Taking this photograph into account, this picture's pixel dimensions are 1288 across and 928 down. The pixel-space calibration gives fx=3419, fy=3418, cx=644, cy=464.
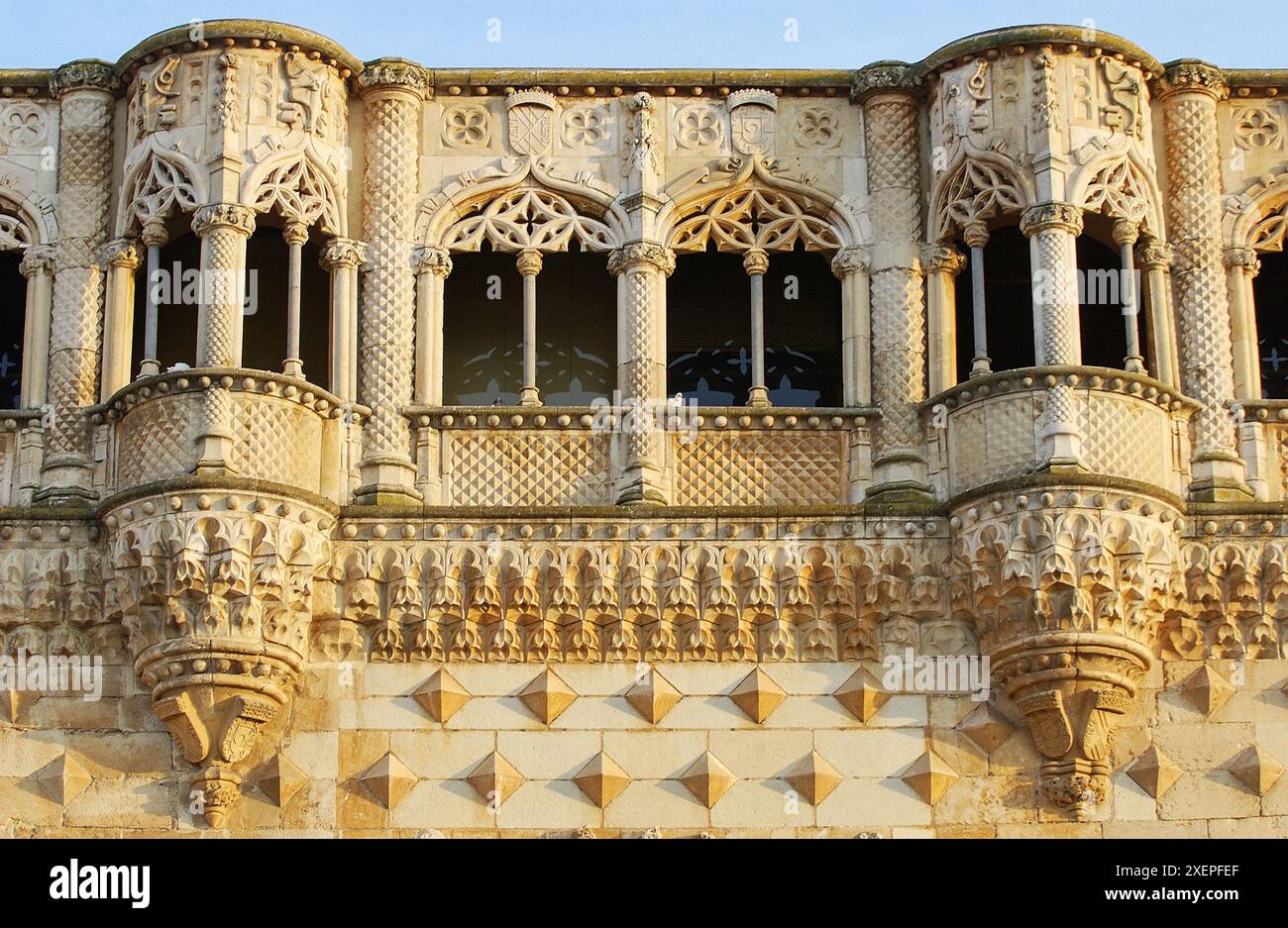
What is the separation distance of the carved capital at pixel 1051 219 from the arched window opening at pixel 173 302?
649cm

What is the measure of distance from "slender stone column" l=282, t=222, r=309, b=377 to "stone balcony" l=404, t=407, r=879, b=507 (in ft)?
3.41

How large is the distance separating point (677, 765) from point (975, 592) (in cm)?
259

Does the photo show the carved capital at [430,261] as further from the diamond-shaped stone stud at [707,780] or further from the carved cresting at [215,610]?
the diamond-shaped stone stud at [707,780]

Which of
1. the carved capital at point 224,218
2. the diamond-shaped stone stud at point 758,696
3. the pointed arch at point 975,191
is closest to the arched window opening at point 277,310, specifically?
the carved capital at point 224,218

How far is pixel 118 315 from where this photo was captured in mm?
27094

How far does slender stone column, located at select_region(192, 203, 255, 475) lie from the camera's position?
2552 centimetres

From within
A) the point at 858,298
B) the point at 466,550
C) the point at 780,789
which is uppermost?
the point at 858,298

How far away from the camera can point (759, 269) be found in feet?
89.5

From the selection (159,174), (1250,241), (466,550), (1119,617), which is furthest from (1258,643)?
(159,174)

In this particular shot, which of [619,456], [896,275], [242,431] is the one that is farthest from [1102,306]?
[242,431]

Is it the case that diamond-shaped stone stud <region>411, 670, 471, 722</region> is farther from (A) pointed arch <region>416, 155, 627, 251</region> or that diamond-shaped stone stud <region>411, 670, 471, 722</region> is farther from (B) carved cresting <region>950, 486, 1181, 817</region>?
(B) carved cresting <region>950, 486, 1181, 817</region>

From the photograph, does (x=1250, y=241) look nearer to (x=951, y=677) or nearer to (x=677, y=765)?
(x=951, y=677)

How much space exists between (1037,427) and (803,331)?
3.62 metres

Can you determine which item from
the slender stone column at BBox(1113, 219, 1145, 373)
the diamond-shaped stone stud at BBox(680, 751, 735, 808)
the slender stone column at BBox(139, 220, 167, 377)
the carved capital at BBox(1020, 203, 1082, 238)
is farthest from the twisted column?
the slender stone column at BBox(1113, 219, 1145, 373)
